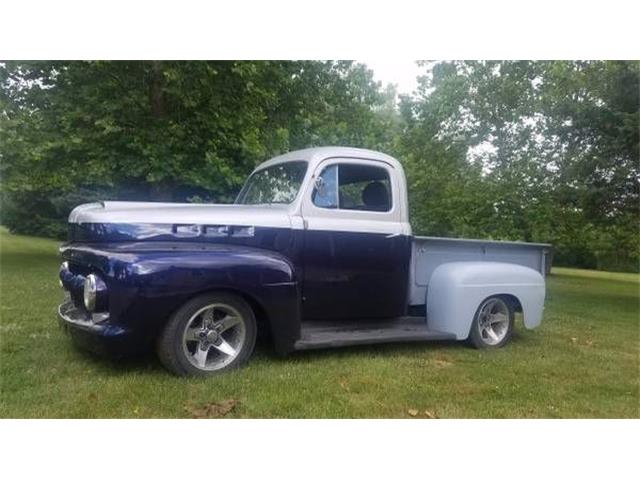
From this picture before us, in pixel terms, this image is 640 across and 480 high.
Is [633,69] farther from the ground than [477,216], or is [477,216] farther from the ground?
[633,69]

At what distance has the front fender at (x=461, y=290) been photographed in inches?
238

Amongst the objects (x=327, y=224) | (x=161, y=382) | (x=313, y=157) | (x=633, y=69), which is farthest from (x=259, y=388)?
(x=633, y=69)

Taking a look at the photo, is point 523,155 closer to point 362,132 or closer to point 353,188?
point 362,132

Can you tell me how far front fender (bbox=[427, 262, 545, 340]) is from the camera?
238 inches

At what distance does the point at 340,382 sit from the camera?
4711 millimetres

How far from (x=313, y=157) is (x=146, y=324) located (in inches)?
89.9

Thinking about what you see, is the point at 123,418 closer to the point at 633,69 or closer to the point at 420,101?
the point at 633,69

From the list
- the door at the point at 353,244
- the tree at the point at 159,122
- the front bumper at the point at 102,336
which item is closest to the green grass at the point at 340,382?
the front bumper at the point at 102,336

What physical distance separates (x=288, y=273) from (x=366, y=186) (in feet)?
5.33

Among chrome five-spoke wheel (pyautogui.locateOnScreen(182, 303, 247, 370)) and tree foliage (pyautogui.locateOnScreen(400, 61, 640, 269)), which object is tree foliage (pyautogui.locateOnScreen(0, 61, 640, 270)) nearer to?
tree foliage (pyautogui.locateOnScreen(400, 61, 640, 269))

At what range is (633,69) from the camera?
12.8 meters

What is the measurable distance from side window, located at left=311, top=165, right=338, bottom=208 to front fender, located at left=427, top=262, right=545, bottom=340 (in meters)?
1.47

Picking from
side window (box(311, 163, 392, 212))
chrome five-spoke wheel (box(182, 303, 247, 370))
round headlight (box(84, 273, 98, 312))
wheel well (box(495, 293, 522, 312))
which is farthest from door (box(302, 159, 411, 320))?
round headlight (box(84, 273, 98, 312))

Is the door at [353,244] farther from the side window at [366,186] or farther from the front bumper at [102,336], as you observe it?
the front bumper at [102,336]
